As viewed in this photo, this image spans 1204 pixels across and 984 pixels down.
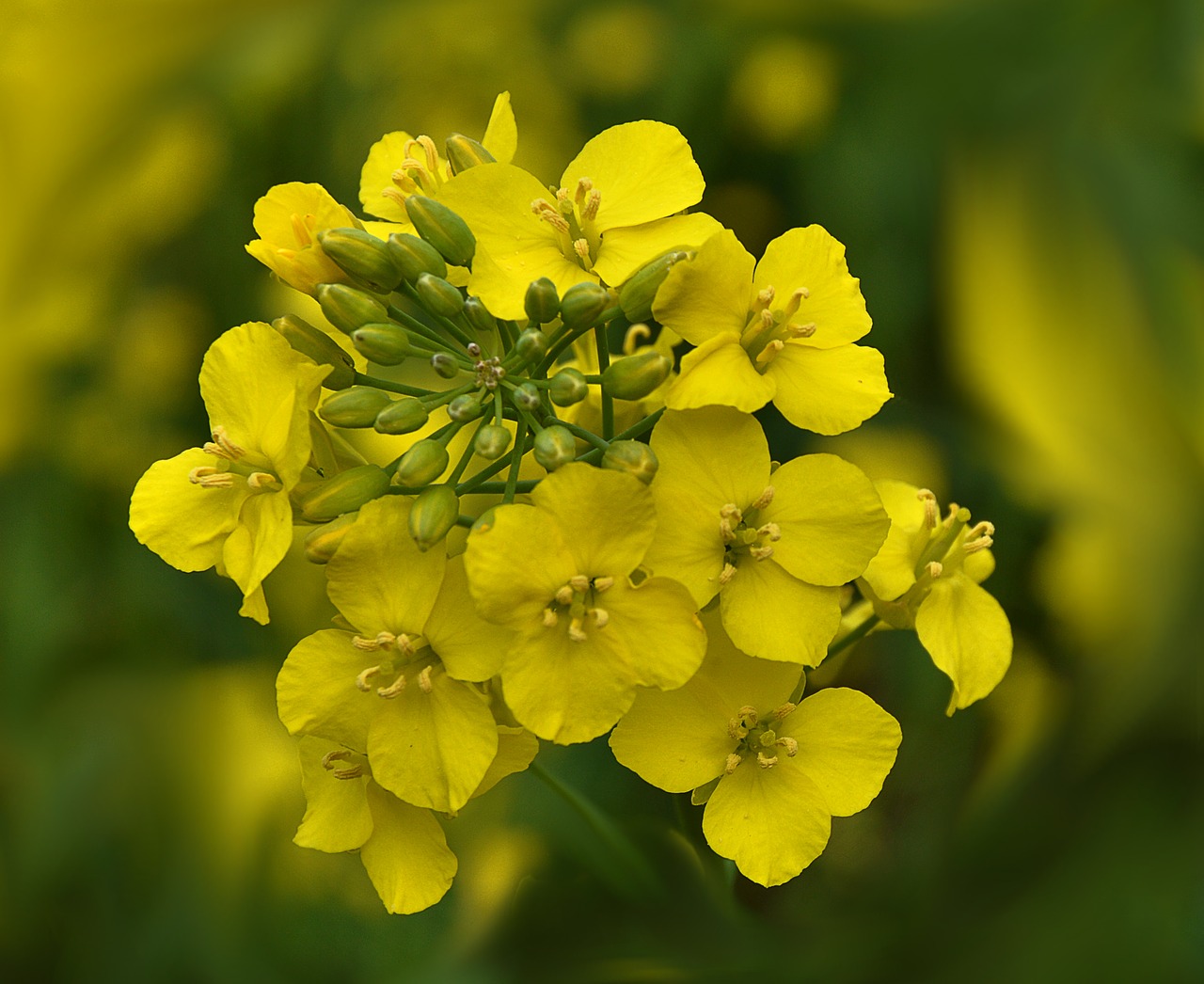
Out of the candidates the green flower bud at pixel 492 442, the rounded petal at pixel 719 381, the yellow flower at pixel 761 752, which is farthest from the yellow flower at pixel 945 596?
the green flower bud at pixel 492 442

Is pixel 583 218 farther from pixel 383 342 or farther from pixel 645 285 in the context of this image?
pixel 383 342

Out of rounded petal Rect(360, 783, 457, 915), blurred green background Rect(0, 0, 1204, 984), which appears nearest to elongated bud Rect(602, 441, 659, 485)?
rounded petal Rect(360, 783, 457, 915)

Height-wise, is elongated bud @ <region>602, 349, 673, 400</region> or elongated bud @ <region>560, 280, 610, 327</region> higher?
elongated bud @ <region>560, 280, 610, 327</region>

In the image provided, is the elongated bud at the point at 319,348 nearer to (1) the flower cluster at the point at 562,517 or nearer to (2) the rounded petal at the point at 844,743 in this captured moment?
(1) the flower cluster at the point at 562,517

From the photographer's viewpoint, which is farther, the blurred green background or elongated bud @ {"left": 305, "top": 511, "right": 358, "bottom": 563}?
the blurred green background

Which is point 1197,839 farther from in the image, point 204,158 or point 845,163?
point 204,158

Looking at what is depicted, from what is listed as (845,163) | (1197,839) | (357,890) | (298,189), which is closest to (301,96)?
(845,163)

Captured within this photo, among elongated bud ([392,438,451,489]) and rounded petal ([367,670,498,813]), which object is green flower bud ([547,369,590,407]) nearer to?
elongated bud ([392,438,451,489])

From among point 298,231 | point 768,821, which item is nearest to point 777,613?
point 768,821

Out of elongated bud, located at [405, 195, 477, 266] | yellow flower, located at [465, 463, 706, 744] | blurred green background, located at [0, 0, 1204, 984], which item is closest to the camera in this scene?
yellow flower, located at [465, 463, 706, 744]
